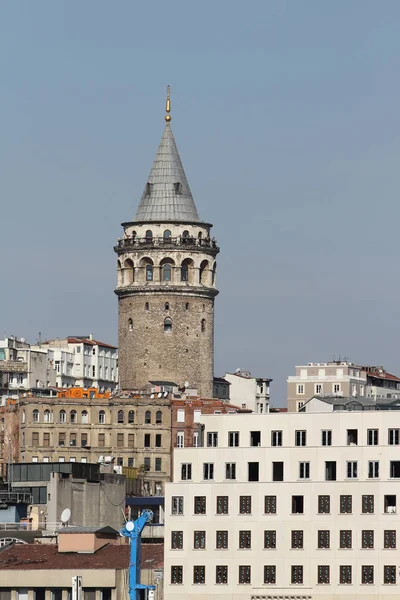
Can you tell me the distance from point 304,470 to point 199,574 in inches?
267

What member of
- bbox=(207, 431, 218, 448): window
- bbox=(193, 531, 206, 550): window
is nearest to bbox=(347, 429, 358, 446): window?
bbox=(207, 431, 218, 448): window

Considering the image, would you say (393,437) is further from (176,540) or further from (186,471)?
(176,540)

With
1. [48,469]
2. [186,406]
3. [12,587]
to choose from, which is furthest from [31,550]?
[186,406]

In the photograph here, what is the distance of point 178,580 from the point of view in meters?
116

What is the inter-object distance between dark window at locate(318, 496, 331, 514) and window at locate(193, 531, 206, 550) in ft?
18.5

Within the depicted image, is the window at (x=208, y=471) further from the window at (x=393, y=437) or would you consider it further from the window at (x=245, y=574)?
the window at (x=393, y=437)

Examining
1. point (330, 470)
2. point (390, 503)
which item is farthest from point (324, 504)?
point (390, 503)

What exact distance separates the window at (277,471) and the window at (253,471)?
0.82 meters

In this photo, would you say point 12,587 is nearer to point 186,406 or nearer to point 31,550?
point 31,550

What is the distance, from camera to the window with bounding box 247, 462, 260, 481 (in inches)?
4656

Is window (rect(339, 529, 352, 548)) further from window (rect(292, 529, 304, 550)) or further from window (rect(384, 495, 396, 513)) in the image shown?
window (rect(384, 495, 396, 513))

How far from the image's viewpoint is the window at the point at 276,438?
119m

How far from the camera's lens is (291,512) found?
116m

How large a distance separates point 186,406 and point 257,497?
72601mm
